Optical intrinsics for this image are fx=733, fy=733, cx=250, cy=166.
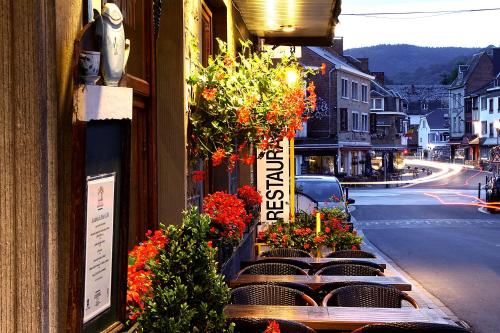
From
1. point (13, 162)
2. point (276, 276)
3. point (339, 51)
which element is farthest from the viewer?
point (339, 51)

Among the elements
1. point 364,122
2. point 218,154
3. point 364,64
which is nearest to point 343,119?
point 364,122

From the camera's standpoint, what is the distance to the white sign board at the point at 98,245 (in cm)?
289

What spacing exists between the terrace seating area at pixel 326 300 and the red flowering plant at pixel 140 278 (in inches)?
40.0

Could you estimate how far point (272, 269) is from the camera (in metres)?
8.05

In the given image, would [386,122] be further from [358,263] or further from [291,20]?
[358,263]

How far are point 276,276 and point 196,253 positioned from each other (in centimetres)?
396

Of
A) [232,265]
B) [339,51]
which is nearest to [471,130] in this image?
[339,51]

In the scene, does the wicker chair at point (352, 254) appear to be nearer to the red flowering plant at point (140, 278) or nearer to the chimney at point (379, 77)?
the red flowering plant at point (140, 278)

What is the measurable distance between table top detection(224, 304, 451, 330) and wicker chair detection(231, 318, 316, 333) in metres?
0.42

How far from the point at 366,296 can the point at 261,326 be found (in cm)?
201

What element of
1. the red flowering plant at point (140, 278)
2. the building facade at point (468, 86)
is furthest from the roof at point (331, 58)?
the red flowering plant at point (140, 278)

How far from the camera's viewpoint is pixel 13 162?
2.59 metres

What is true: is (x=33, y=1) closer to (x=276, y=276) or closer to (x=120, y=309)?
(x=120, y=309)

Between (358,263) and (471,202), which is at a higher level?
(358,263)
